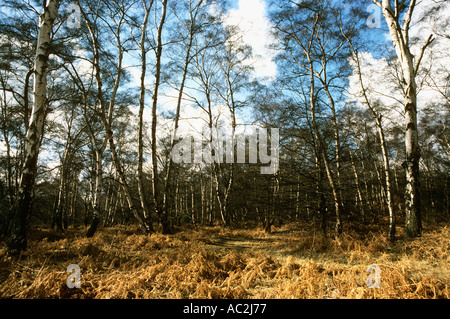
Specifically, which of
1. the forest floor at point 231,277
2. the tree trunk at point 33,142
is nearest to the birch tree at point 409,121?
the forest floor at point 231,277

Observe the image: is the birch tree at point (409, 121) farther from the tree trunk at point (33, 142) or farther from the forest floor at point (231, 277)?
the tree trunk at point (33, 142)

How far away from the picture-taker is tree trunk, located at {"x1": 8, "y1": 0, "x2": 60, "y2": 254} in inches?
161

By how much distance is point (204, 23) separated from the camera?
9.93 metres

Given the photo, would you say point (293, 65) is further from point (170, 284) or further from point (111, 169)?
point (111, 169)

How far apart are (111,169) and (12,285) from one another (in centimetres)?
1796

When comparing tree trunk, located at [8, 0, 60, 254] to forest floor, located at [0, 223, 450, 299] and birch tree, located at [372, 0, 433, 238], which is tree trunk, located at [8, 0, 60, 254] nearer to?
forest floor, located at [0, 223, 450, 299]

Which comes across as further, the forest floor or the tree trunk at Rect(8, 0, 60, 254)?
the tree trunk at Rect(8, 0, 60, 254)

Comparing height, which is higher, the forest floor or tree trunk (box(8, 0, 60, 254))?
tree trunk (box(8, 0, 60, 254))

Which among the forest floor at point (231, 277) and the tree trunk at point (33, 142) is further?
the tree trunk at point (33, 142)

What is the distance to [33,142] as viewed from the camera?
4.31 meters

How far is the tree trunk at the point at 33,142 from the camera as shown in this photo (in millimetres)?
4078

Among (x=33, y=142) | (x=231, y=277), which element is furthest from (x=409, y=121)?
(x=33, y=142)

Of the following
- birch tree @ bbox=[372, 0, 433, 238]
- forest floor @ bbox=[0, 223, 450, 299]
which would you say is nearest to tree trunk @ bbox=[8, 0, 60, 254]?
forest floor @ bbox=[0, 223, 450, 299]
